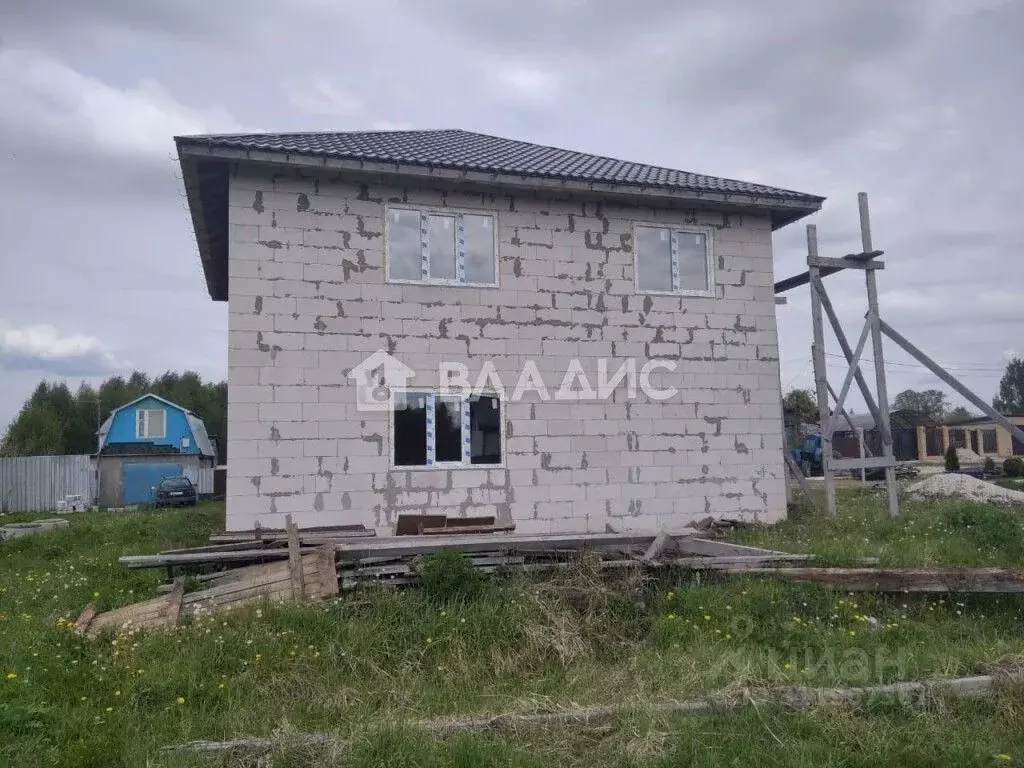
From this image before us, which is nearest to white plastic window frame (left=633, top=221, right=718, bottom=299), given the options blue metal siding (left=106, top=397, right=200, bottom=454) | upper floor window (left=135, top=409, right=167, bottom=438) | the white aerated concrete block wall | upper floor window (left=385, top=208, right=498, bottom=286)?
the white aerated concrete block wall

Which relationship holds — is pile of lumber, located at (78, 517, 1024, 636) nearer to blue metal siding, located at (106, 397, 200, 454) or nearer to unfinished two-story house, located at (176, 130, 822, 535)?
unfinished two-story house, located at (176, 130, 822, 535)

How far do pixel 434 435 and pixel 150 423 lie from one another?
2515 centimetres

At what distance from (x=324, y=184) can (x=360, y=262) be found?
115 centimetres

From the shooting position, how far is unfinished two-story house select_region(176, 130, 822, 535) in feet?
33.0

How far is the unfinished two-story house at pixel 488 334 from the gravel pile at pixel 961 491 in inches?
299

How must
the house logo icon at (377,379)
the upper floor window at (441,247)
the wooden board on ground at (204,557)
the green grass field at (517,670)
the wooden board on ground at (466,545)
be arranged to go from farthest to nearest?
the upper floor window at (441,247) < the house logo icon at (377,379) < the wooden board on ground at (204,557) < the wooden board on ground at (466,545) < the green grass field at (517,670)

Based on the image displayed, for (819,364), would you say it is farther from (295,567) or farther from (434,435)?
(295,567)

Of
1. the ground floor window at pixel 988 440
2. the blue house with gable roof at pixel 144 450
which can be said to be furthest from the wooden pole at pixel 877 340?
the ground floor window at pixel 988 440

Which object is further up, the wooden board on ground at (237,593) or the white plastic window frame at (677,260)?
the white plastic window frame at (677,260)

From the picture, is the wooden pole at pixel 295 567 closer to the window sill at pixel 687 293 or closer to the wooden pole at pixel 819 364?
the window sill at pixel 687 293

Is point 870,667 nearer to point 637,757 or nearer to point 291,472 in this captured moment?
point 637,757

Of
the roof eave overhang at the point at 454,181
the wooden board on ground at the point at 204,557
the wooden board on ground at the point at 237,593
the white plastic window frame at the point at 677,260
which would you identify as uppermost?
the roof eave overhang at the point at 454,181

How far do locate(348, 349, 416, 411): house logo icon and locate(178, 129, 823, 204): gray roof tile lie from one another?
2.66 meters

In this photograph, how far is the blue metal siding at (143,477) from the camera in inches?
1174
